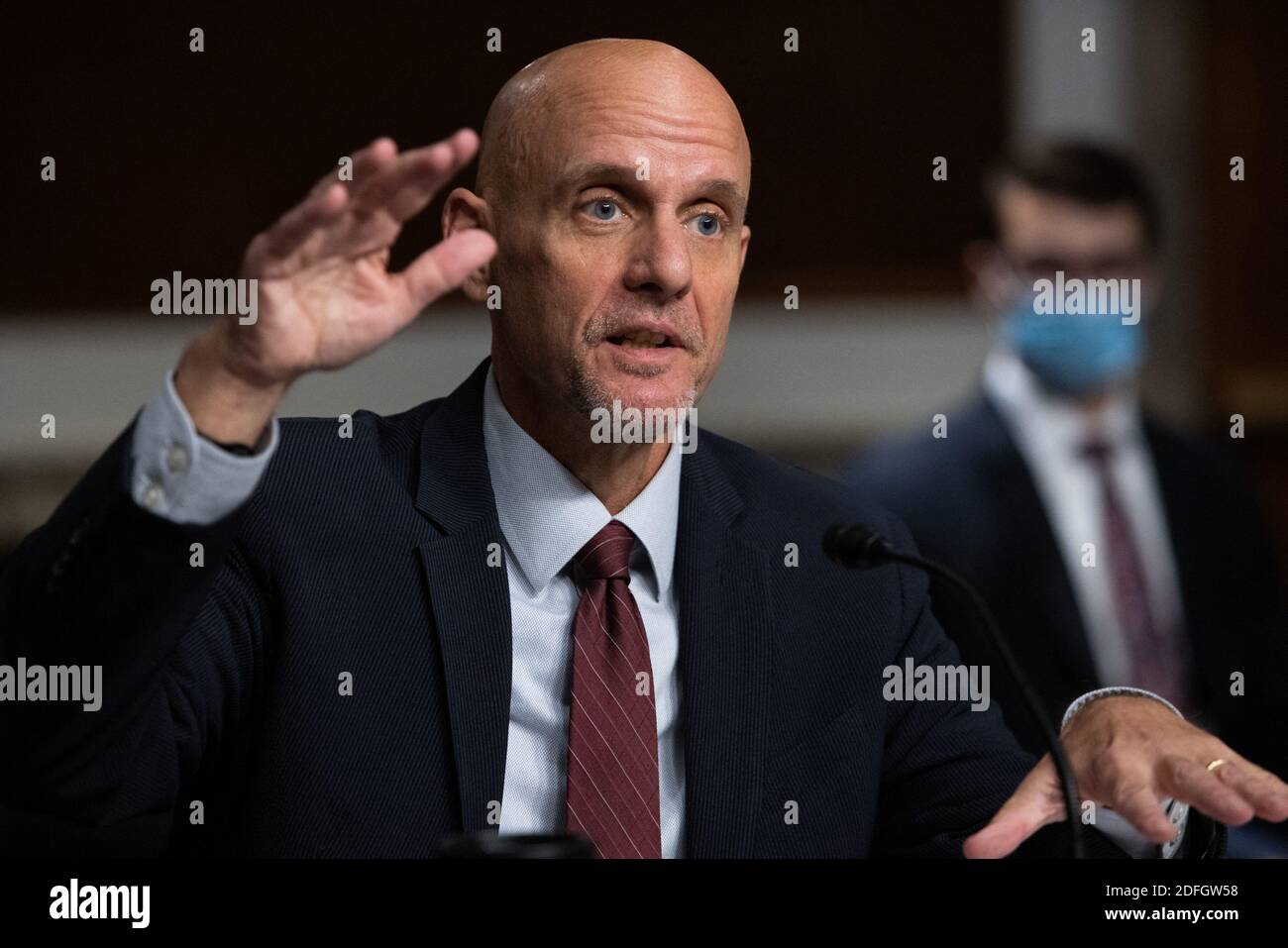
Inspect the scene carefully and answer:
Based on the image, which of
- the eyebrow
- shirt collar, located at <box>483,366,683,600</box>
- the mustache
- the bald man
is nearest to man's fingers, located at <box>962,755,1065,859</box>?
the bald man

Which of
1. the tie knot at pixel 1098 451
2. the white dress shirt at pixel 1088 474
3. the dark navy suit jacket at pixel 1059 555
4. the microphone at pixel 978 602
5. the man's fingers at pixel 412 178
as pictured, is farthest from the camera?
the tie knot at pixel 1098 451

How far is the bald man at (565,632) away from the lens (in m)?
1.48

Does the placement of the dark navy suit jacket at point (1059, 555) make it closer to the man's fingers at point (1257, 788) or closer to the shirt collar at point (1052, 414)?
the shirt collar at point (1052, 414)

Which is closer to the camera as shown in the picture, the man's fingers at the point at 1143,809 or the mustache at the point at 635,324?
the man's fingers at the point at 1143,809

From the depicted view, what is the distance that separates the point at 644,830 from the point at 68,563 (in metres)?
0.57

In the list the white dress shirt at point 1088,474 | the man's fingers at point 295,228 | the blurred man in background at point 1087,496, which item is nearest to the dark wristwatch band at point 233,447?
the man's fingers at point 295,228

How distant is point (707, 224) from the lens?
5.58ft

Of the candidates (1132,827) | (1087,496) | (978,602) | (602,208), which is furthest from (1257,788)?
(1087,496)

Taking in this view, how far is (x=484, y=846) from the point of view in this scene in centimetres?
122

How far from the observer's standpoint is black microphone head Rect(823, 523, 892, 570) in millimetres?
1452

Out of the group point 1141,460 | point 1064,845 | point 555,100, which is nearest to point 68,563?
point 555,100

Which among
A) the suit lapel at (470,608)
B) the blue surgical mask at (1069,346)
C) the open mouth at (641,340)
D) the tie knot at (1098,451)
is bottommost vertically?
the suit lapel at (470,608)

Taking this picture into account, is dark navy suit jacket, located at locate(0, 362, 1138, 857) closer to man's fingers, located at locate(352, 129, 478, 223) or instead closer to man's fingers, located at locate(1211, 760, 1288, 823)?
man's fingers, located at locate(1211, 760, 1288, 823)
